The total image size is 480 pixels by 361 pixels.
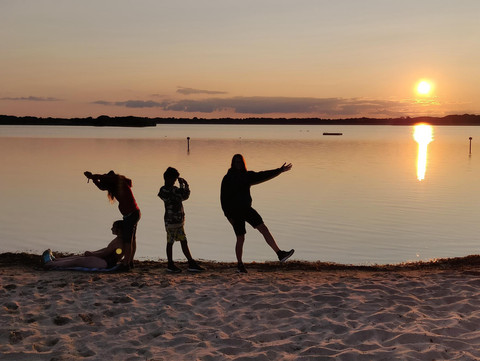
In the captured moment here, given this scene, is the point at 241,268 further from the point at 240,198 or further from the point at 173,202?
the point at 173,202

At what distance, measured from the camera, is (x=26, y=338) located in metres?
6.46

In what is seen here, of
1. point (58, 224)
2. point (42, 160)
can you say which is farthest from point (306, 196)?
point (42, 160)

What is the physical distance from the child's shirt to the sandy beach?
964 mm

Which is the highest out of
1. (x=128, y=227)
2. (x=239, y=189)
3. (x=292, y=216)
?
(x=239, y=189)

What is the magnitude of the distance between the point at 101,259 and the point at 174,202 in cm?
167

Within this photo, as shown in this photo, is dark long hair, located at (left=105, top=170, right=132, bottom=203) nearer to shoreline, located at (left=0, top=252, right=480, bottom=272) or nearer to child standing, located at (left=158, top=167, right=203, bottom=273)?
child standing, located at (left=158, top=167, right=203, bottom=273)

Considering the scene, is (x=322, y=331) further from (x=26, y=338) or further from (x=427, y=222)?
(x=427, y=222)

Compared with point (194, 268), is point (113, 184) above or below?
above

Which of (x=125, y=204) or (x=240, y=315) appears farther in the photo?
(x=125, y=204)

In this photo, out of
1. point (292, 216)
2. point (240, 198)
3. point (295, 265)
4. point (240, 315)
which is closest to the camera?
point (240, 315)

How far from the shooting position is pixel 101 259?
977 cm

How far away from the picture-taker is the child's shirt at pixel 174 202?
31.8 ft

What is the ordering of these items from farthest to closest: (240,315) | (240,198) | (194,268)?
(194,268) → (240,198) → (240,315)

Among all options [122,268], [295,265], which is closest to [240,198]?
[295,265]
